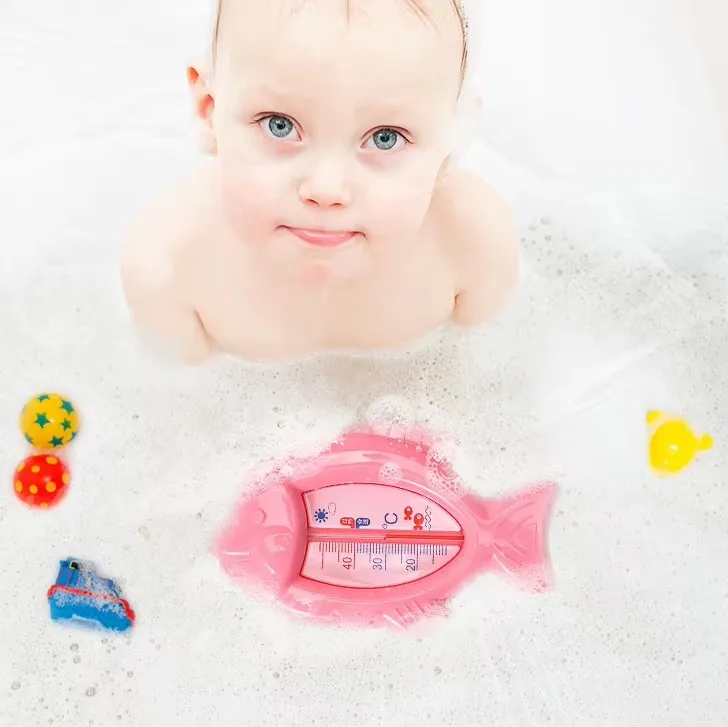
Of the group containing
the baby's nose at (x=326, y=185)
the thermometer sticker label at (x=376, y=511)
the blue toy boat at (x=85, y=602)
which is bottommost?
the blue toy boat at (x=85, y=602)

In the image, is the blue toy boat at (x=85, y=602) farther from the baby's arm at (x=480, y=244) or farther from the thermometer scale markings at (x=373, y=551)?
the baby's arm at (x=480, y=244)

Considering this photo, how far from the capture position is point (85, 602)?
124 centimetres

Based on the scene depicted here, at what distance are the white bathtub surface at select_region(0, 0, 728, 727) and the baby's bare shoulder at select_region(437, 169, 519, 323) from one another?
0.17m

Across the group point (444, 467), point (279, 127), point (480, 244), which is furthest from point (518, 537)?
point (279, 127)

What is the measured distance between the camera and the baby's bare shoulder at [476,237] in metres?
1.00

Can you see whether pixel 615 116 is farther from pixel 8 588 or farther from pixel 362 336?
pixel 8 588

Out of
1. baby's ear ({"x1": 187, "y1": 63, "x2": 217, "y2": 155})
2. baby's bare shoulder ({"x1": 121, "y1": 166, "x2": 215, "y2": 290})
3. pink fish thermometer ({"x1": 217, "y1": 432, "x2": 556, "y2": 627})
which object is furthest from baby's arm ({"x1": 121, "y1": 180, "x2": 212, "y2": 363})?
pink fish thermometer ({"x1": 217, "y1": 432, "x2": 556, "y2": 627})

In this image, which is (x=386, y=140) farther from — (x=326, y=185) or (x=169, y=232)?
(x=169, y=232)

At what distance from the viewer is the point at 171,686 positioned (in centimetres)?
125

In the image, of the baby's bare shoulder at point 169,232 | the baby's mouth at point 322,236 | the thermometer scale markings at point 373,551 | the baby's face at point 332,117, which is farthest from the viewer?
the thermometer scale markings at point 373,551

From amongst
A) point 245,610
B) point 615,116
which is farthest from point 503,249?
point 245,610

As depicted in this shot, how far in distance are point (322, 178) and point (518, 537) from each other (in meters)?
0.68

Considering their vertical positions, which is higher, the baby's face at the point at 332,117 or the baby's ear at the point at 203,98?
the baby's ear at the point at 203,98

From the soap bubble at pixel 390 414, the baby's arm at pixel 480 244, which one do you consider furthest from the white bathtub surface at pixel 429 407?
the baby's arm at pixel 480 244
